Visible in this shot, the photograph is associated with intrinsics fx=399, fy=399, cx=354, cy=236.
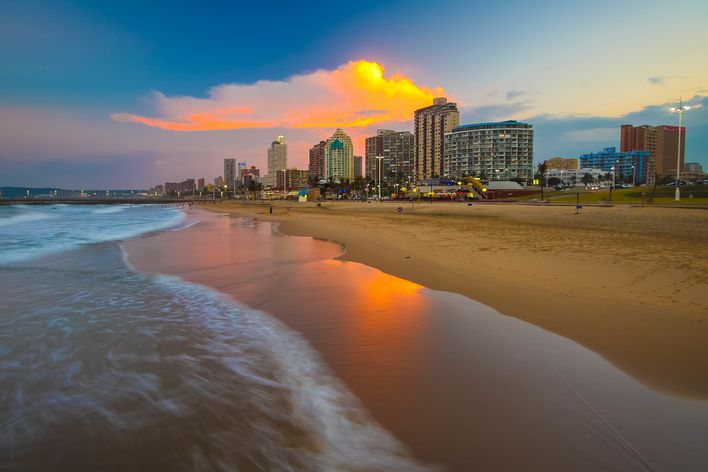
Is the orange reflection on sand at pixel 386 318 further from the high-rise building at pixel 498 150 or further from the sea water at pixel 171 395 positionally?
the high-rise building at pixel 498 150

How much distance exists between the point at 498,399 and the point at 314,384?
2059mm

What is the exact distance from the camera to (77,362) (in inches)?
214

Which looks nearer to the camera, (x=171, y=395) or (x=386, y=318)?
(x=171, y=395)

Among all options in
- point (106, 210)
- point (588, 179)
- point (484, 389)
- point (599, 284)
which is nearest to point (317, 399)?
point (484, 389)

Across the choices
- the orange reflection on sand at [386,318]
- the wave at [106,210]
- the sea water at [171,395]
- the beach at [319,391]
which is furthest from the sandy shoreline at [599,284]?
the wave at [106,210]

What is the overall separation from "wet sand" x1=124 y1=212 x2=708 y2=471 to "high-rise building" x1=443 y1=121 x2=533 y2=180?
6654 inches

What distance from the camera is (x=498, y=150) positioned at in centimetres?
17050

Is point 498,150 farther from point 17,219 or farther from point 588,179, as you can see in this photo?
point 17,219

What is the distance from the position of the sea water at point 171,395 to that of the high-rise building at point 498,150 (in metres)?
170

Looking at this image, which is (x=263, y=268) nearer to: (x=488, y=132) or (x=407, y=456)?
(x=407, y=456)

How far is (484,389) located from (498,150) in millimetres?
180813

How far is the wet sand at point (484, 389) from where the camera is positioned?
330cm

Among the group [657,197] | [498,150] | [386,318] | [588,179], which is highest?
[498,150]

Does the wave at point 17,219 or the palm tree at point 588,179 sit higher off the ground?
the palm tree at point 588,179
